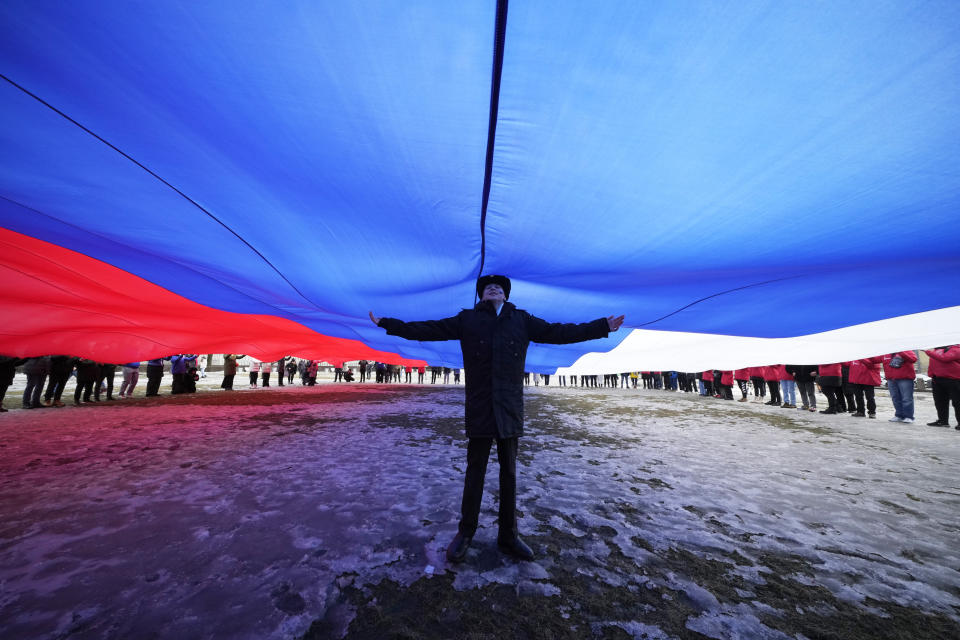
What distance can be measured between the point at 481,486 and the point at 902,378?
929 cm

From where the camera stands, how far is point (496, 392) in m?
1.78

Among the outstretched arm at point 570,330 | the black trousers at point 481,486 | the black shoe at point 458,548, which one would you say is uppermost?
the outstretched arm at point 570,330

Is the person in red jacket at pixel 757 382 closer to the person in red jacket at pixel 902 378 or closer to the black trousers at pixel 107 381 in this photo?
the person in red jacket at pixel 902 378

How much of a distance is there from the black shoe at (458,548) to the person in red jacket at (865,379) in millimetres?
9515

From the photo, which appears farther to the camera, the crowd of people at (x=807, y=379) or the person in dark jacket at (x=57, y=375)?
the person in dark jacket at (x=57, y=375)

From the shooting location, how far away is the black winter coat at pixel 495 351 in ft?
5.81

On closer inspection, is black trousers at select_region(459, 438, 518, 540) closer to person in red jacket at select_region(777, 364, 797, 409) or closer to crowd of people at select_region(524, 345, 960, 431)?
crowd of people at select_region(524, 345, 960, 431)

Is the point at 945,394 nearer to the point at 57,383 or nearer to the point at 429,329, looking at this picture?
the point at 429,329

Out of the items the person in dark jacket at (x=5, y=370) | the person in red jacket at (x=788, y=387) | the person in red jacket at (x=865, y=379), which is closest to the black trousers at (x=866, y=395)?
the person in red jacket at (x=865, y=379)

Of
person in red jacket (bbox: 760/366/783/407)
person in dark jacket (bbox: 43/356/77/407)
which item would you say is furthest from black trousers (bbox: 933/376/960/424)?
person in dark jacket (bbox: 43/356/77/407)

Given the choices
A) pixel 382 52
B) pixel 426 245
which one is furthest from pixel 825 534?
pixel 382 52

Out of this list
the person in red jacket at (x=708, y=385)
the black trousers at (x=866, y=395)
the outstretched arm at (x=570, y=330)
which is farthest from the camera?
the person in red jacket at (x=708, y=385)

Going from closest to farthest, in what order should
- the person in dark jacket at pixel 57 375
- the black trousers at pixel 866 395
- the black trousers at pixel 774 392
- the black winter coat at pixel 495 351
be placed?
the black winter coat at pixel 495 351 → the person in dark jacket at pixel 57 375 → the black trousers at pixel 866 395 → the black trousers at pixel 774 392

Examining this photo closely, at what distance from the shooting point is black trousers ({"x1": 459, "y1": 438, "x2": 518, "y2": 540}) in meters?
1.74
